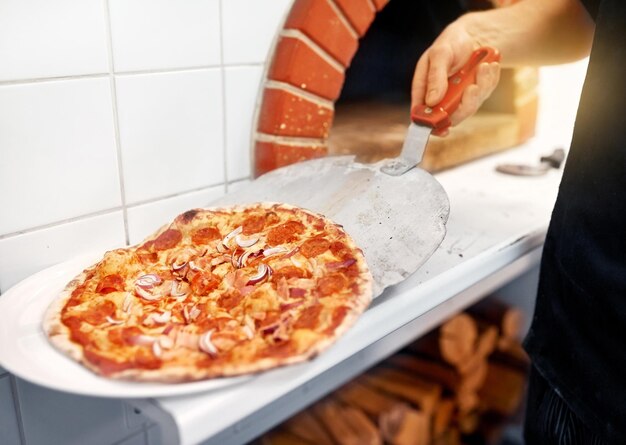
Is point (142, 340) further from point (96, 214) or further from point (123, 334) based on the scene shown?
point (96, 214)

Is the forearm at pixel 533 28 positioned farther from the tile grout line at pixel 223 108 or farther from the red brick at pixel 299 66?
the tile grout line at pixel 223 108

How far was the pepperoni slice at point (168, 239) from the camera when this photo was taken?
843 mm

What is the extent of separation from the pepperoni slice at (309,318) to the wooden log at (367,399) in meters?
0.86

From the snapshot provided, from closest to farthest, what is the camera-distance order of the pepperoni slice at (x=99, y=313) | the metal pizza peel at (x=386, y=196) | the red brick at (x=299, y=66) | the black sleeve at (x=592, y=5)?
the pepperoni slice at (x=99, y=313)
the metal pizza peel at (x=386, y=196)
the black sleeve at (x=592, y=5)
the red brick at (x=299, y=66)

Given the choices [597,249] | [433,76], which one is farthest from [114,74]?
[597,249]

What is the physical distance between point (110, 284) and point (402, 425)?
0.95 metres

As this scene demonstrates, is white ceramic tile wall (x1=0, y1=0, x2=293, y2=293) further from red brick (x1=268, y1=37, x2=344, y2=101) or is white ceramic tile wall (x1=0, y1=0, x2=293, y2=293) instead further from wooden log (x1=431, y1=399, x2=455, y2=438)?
wooden log (x1=431, y1=399, x2=455, y2=438)

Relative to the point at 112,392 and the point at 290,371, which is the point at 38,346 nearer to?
the point at 112,392

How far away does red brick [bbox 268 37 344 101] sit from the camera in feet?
3.49

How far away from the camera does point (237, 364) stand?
0.60 metres

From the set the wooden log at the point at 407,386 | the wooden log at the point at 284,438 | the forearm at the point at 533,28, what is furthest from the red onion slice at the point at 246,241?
the wooden log at the point at 407,386

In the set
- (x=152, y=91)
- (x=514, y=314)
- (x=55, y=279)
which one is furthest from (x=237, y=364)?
(x=514, y=314)

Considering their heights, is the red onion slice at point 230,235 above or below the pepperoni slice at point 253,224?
below

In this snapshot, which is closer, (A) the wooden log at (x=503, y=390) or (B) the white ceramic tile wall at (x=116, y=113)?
(B) the white ceramic tile wall at (x=116, y=113)
